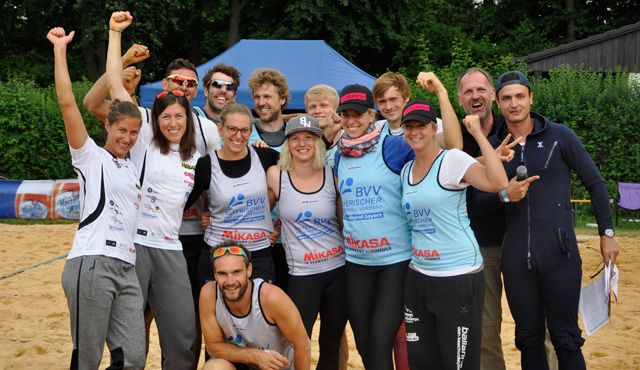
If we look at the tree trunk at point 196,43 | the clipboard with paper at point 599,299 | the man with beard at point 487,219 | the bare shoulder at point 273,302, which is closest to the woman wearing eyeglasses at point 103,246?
the bare shoulder at point 273,302

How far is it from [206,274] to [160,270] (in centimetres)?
33

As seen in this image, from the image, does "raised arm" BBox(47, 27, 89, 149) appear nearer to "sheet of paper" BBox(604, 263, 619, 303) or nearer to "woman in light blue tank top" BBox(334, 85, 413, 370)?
"woman in light blue tank top" BBox(334, 85, 413, 370)

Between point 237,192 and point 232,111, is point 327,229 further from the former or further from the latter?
point 232,111

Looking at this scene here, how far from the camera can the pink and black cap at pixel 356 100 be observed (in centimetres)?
394

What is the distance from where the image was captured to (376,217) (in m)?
3.80

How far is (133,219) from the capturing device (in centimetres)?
372

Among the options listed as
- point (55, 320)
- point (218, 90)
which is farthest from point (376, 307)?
point (55, 320)

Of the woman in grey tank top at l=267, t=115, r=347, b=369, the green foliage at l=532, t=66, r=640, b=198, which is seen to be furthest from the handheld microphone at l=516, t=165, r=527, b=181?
the green foliage at l=532, t=66, r=640, b=198

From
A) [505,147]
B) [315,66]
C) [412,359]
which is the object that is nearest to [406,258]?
[412,359]

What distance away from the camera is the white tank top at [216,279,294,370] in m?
3.82

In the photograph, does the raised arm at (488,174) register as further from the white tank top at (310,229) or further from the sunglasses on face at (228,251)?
the sunglasses on face at (228,251)

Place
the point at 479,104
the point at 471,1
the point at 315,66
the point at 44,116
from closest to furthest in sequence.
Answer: the point at 479,104
the point at 315,66
the point at 44,116
the point at 471,1

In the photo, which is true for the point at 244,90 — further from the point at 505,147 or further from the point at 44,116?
the point at 505,147

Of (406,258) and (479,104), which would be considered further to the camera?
(479,104)
